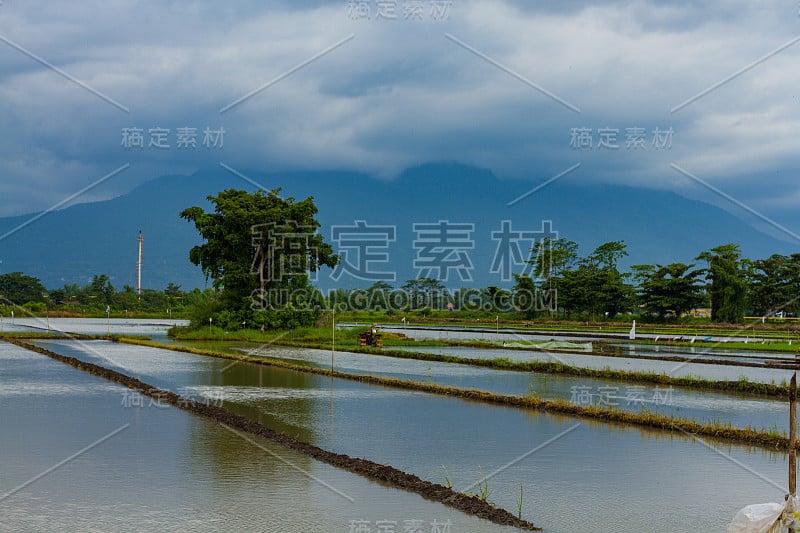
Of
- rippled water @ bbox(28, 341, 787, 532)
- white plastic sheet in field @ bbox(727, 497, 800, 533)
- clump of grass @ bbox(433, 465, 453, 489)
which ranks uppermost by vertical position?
white plastic sheet in field @ bbox(727, 497, 800, 533)

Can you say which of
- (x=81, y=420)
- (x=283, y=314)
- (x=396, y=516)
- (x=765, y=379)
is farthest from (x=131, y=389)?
(x=283, y=314)

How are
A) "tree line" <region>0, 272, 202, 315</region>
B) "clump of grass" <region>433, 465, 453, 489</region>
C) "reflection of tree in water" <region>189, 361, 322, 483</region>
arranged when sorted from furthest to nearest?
"tree line" <region>0, 272, 202, 315</region>, "reflection of tree in water" <region>189, 361, 322, 483</region>, "clump of grass" <region>433, 465, 453, 489</region>

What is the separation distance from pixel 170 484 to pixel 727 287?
42571 millimetres

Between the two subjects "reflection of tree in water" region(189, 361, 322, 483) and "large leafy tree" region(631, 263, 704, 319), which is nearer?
"reflection of tree in water" region(189, 361, 322, 483)

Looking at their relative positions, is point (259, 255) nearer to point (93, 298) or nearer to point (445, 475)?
point (445, 475)

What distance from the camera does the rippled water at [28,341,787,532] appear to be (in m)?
6.49

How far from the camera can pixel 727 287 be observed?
4400 centimetres

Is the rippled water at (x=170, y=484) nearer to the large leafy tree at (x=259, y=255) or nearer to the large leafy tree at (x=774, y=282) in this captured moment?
the large leafy tree at (x=259, y=255)

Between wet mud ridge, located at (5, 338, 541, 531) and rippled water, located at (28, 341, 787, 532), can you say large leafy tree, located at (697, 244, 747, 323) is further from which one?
wet mud ridge, located at (5, 338, 541, 531)

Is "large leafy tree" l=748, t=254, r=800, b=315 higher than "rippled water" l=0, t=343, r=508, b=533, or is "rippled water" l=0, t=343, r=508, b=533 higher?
"large leafy tree" l=748, t=254, r=800, b=315

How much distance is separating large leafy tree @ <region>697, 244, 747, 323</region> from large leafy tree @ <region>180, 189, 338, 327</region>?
2437 centimetres

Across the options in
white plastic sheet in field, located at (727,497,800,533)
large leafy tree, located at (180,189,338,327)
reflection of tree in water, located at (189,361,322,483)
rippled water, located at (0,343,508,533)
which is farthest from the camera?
large leafy tree, located at (180,189,338,327)

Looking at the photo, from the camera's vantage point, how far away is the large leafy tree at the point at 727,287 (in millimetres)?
43844

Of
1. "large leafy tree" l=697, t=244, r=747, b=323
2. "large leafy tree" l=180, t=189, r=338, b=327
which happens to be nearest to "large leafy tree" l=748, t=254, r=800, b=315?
"large leafy tree" l=697, t=244, r=747, b=323
